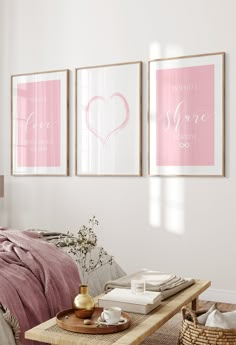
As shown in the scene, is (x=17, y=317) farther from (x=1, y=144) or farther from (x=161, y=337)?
(x=1, y=144)

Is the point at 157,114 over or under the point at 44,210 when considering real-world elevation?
over

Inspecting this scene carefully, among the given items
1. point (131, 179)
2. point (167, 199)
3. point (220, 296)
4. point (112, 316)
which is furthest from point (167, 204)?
point (112, 316)

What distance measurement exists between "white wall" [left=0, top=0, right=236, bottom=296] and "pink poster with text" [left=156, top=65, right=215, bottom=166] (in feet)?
0.46

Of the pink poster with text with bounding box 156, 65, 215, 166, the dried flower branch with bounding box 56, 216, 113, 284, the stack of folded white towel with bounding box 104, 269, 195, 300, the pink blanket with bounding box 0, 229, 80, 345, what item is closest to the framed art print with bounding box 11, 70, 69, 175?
the pink poster with text with bounding box 156, 65, 215, 166

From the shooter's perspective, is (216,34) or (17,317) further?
(216,34)

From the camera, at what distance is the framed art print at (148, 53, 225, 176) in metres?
4.19

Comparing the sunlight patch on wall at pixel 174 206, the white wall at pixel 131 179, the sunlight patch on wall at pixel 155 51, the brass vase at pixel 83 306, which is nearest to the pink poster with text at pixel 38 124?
the white wall at pixel 131 179

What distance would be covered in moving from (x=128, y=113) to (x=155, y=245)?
3.92 feet

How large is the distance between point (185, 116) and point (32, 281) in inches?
89.9

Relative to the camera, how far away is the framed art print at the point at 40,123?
4.86 metres

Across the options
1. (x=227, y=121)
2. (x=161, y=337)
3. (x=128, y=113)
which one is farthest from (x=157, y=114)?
(x=161, y=337)

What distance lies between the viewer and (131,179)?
4.54 meters

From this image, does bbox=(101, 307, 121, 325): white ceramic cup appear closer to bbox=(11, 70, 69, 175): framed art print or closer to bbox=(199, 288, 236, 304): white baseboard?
bbox=(199, 288, 236, 304): white baseboard

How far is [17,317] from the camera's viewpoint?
2.31 meters
